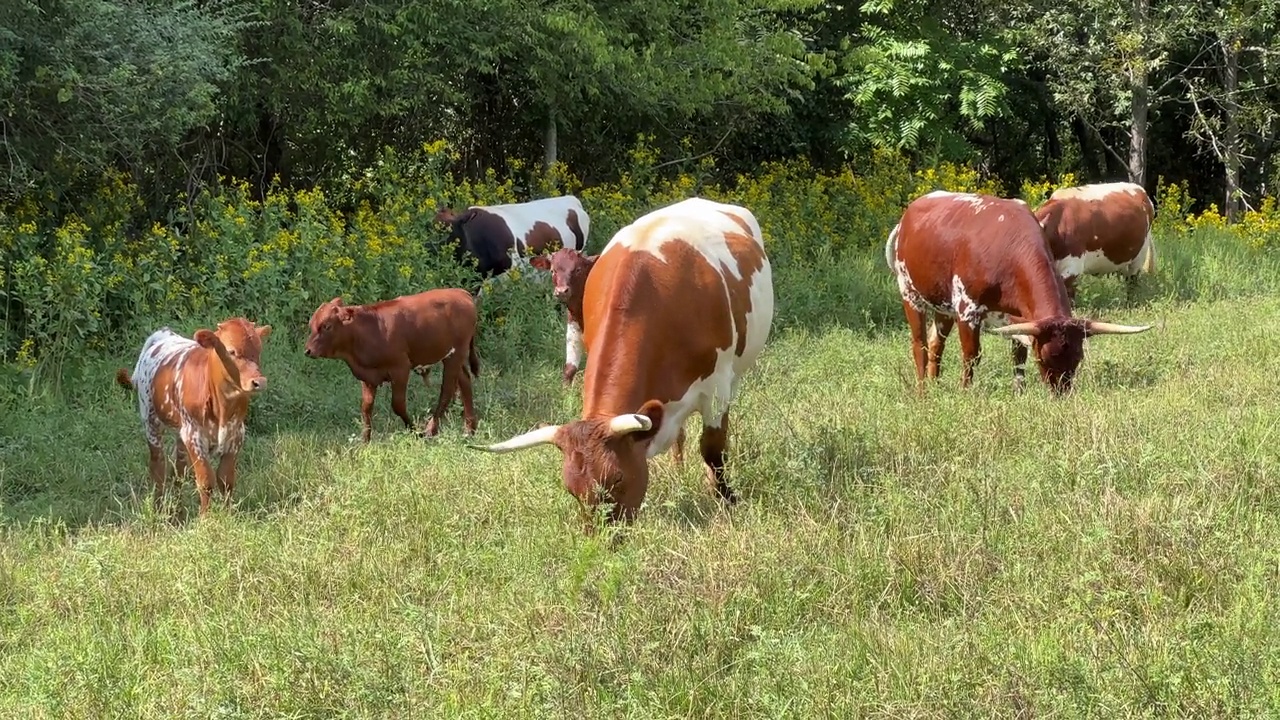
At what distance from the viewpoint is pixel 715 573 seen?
14.9 ft

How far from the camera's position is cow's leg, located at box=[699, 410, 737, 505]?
5969 millimetres

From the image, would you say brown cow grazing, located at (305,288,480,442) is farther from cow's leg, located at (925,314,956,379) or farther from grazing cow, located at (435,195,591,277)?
cow's leg, located at (925,314,956,379)

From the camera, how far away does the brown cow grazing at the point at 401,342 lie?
26.0 feet

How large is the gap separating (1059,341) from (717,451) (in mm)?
2873

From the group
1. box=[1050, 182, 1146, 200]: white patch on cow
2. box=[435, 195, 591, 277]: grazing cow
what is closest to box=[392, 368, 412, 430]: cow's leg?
box=[435, 195, 591, 277]: grazing cow

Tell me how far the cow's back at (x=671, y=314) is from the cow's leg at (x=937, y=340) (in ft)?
9.19

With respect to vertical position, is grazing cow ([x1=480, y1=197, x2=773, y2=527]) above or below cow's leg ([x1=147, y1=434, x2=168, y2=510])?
above

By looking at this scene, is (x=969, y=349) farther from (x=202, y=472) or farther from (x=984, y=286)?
(x=202, y=472)

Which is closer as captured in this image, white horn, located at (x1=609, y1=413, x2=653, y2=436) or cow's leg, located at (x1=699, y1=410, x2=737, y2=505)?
white horn, located at (x1=609, y1=413, x2=653, y2=436)

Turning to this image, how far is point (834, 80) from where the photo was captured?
61.0ft

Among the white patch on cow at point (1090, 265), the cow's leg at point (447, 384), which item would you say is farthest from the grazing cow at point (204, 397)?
the white patch on cow at point (1090, 265)

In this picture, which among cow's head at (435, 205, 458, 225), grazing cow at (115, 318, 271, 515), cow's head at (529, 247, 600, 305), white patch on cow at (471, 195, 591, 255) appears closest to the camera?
grazing cow at (115, 318, 271, 515)

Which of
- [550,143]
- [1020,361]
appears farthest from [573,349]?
[550,143]

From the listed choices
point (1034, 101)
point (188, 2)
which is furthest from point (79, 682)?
point (1034, 101)
